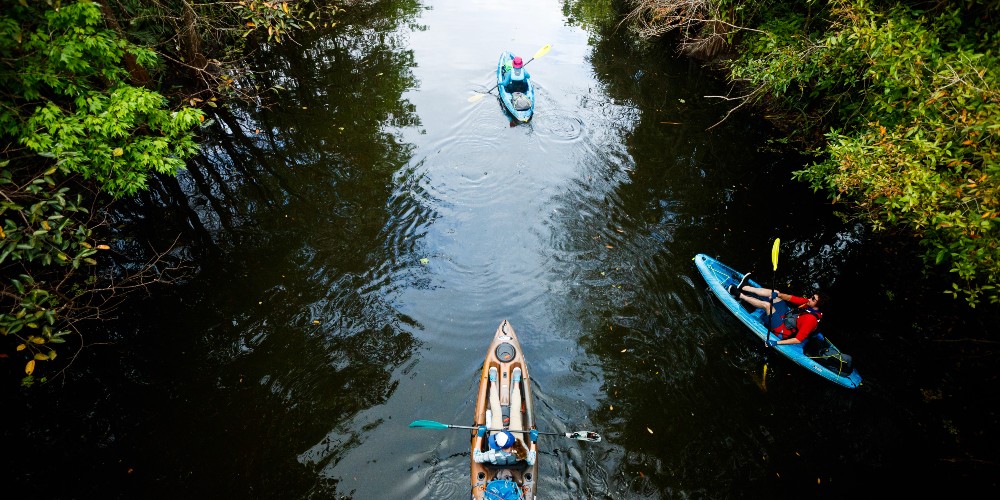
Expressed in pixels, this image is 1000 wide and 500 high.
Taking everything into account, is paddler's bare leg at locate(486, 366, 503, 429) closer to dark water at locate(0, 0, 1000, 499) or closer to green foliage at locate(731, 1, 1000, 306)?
dark water at locate(0, 0, 1000, 499)

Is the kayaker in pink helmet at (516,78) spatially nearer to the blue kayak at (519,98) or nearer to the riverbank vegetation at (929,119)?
the blue kayak at (519,98)

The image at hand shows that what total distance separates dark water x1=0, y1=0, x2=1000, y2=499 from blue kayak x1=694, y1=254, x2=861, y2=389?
8.6 inches

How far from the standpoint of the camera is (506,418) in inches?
255

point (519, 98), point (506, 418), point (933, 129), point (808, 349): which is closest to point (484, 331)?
point (506, 418)

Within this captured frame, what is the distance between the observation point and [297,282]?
28.1ft

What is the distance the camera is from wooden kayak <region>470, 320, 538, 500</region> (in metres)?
5.85

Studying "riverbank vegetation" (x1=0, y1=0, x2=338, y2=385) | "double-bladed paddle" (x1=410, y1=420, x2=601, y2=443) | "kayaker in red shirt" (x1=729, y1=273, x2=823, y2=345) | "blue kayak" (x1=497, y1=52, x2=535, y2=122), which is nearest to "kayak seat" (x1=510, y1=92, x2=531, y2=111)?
"blue kayak" (x1=497, y1=52, x2=535, y2=122)

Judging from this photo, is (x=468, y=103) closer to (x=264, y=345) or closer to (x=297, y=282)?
(x=297, y=282)

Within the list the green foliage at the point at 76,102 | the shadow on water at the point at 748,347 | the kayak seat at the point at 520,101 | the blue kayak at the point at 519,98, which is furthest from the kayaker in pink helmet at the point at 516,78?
the green foliage at the point at 76,102

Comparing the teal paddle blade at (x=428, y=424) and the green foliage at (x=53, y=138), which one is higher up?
the green foliage at (x=53, y=138)

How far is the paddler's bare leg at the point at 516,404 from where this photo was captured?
20.7ft

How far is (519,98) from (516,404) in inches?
373

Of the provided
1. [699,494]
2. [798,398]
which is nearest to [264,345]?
[699,494]

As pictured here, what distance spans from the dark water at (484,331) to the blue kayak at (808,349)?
22cm
